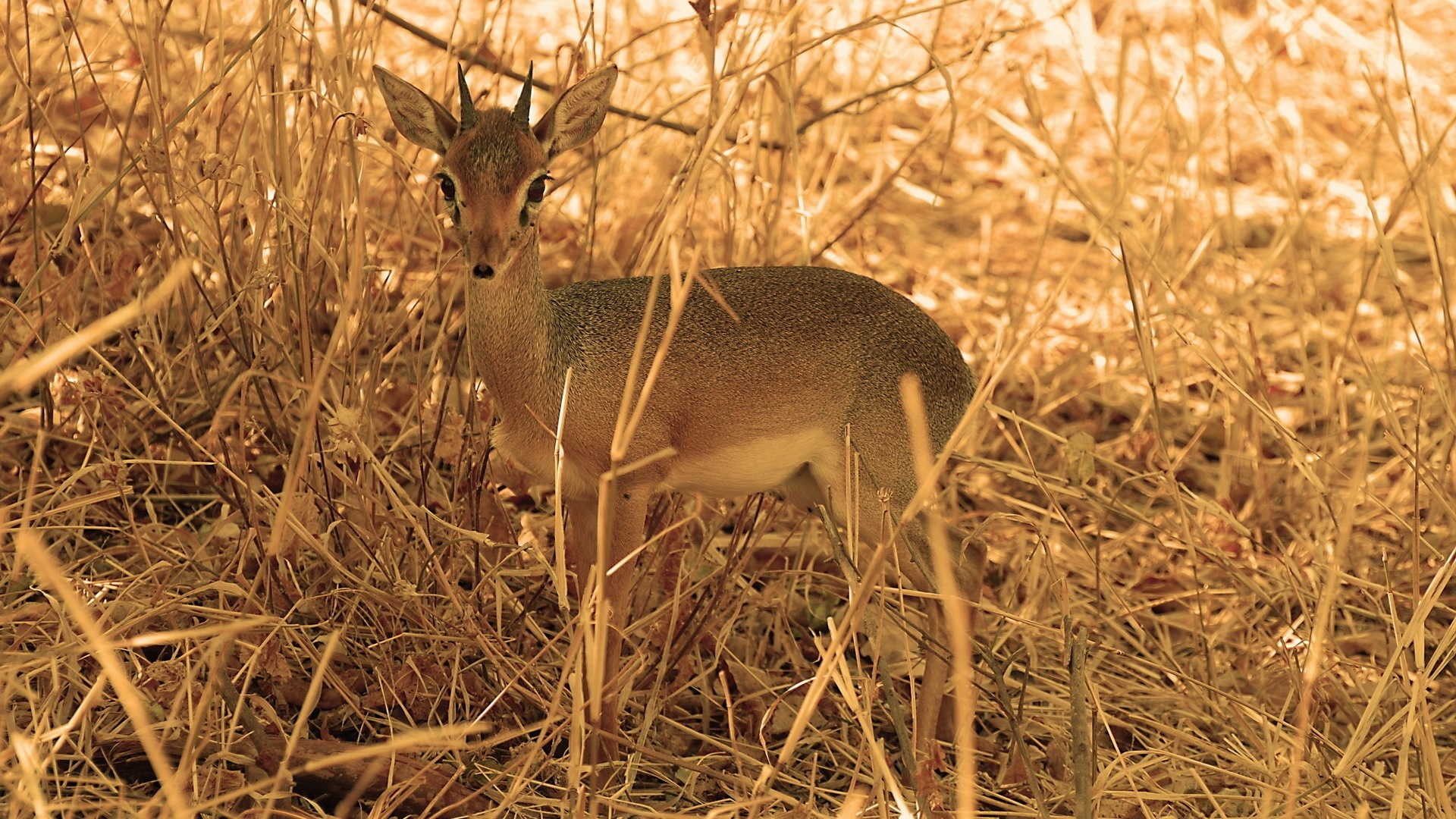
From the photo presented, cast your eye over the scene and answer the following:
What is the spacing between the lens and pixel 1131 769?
3135 millimetres

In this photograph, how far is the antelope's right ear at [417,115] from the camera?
3150 millimetres

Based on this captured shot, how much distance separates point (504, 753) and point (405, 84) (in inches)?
57.1

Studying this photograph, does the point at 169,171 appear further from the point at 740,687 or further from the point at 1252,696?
→ the point at 1252,696

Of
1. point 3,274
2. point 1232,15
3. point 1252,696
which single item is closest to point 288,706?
point 3,274

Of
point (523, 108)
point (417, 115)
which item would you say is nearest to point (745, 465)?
point (523, 108)

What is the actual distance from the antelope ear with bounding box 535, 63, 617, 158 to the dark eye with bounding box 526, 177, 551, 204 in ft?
0.41

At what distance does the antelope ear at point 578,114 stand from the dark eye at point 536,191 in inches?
4.9

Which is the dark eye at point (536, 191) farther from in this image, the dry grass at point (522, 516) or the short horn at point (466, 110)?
the dry grass at point (522, 516)

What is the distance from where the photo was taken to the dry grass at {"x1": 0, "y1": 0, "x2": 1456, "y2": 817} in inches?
122

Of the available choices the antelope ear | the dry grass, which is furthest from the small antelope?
the dry grass

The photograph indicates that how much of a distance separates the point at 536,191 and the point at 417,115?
1.08ft

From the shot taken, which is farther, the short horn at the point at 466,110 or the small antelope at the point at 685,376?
the small antelope at the point at 685,376

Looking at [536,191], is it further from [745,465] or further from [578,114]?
[745,465]

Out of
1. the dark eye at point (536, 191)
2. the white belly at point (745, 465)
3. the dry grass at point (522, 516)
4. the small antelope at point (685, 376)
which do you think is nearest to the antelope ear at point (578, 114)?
the small antelope at point (685, 376)
